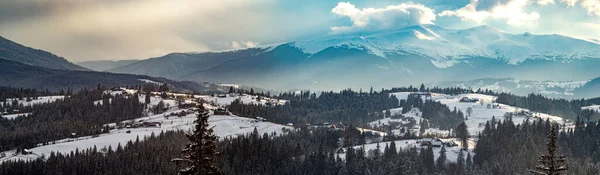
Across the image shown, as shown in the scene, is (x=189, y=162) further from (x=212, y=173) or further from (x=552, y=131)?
(x=552, y=131)

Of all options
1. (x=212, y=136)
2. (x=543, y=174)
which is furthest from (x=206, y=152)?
(x=543, y=174)

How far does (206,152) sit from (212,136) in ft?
4.40

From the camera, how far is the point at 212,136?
134 ft

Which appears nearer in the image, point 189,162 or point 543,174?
point 189,162

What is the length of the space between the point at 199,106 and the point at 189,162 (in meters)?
4.55

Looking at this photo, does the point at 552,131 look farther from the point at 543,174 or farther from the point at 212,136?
the point at 212,136

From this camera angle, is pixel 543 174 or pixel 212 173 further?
pixel 543 174

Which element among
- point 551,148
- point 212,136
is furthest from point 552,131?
point 212,136

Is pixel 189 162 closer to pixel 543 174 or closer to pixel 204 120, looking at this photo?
pixel 204 120

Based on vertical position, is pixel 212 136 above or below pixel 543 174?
above

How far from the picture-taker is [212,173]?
4109 centimetres

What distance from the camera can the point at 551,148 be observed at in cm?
4603

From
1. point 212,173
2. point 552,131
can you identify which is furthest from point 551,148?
point 212,173

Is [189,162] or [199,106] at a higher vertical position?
[199,106]
